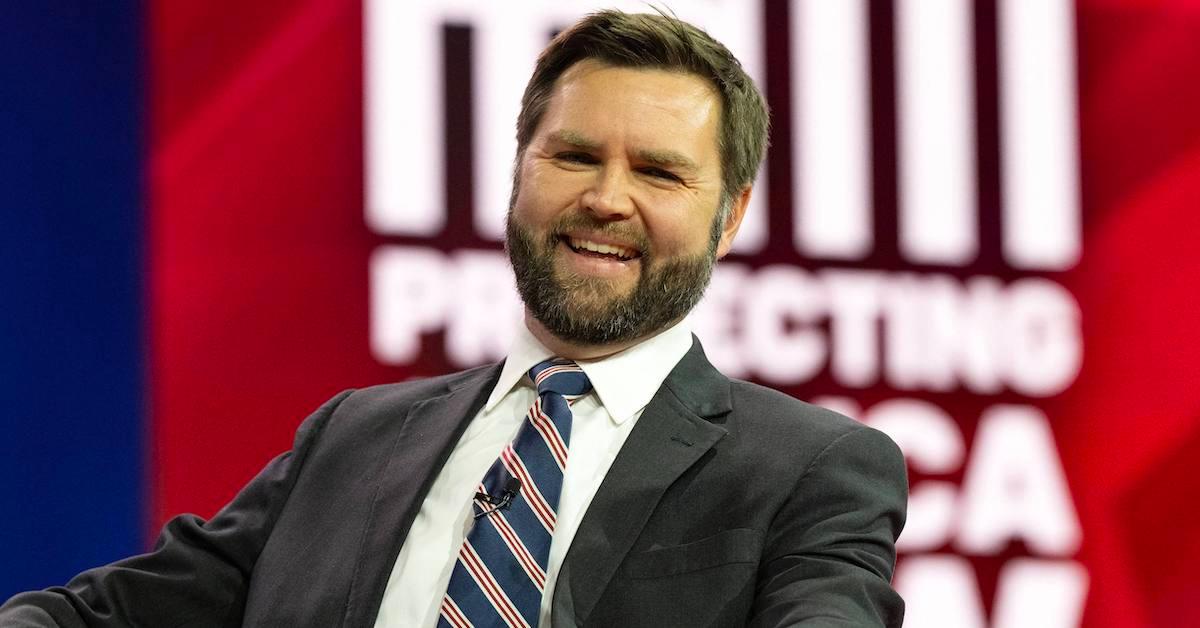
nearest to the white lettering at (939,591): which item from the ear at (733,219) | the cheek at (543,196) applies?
the ear at (733,219)

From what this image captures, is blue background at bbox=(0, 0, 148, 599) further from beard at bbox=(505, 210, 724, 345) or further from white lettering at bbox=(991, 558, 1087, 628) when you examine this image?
white lettering at bbox=(991, 558, 1087, 628)

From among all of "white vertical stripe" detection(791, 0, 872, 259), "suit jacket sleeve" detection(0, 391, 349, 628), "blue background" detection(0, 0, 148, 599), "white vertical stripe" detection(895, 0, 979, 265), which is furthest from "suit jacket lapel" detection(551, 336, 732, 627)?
"white vertical stripe" detection(895, 0, 979, 265)

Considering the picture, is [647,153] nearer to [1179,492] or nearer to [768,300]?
[768,300]

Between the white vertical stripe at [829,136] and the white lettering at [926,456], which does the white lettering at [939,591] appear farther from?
the white vertical stripe at [829,136]

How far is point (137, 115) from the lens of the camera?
3.06 metres

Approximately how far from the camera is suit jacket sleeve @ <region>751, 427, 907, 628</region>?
60.9 inches

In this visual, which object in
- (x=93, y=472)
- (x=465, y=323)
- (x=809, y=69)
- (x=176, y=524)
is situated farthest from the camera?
(x=809, y=69)

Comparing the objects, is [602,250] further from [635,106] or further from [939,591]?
[939,591]

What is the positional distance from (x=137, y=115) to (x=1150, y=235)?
7.50 feet

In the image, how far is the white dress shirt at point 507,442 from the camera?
5.68 ft

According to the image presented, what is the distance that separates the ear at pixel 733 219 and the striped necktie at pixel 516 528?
32cm

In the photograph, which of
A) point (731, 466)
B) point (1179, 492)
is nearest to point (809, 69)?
point (1179, 492)

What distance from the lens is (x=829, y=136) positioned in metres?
3.54

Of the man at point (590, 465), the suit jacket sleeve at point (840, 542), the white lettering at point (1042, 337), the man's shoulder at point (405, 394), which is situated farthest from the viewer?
the white lettering at point (1042, 337)
